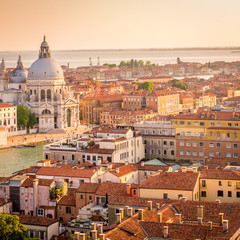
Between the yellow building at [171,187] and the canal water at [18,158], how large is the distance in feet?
22.3

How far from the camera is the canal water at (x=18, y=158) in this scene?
17.3 metres

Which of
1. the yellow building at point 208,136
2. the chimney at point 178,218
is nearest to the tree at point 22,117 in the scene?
the yellow building at point 208,136

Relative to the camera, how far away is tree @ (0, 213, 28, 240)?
8.28 meters

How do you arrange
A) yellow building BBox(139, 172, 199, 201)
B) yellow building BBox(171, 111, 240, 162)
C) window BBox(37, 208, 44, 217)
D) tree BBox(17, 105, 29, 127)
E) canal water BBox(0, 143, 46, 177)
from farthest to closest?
tree BBox(17, 105, 29, 127) → canal water BBox(0, 143, 46, 177) → yellow building BBox(171, 111, 240, 162) → window BBox(37, 208, 44, 217) → yellow building BBox(139, 172, 199, 201)

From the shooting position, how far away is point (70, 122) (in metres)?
29.1

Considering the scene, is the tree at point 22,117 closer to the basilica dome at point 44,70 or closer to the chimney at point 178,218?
the basilica dome at point 44,70

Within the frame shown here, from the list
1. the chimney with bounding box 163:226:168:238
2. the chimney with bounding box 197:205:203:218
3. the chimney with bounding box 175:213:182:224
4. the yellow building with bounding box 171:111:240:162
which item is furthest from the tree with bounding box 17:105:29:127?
the chimney with bounding box 163:226:168:238

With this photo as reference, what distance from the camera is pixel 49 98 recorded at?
29.6 m

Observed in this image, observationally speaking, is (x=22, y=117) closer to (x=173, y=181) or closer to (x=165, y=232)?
(x=173, y=181)

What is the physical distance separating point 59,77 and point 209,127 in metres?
16.1

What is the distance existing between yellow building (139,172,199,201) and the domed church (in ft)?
59.9

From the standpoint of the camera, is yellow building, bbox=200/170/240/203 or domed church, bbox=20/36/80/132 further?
domed church, bbox=20/36/80/132

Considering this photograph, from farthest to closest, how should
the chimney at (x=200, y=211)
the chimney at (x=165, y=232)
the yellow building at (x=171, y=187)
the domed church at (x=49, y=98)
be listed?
the domed church at (x=49, y=98) → the yellow building at (x=171, y=187) → the chimney at (x=200, y=211) → the chimney at (x=165, y=232)

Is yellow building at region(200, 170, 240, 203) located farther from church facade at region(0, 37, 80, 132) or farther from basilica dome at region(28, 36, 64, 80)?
basilica dome at region(28, 36, 64, 80)
